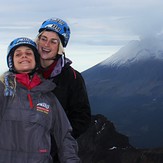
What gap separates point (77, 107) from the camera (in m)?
6.61

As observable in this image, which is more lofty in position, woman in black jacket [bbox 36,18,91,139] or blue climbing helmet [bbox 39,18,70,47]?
blue climbing helmet [bbox 39,18,70,47]

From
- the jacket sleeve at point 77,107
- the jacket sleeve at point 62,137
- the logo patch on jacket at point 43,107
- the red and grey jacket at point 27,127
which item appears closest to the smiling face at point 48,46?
the jacket sleeve at point 77,107

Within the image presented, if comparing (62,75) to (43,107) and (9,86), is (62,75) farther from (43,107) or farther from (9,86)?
(9,86)

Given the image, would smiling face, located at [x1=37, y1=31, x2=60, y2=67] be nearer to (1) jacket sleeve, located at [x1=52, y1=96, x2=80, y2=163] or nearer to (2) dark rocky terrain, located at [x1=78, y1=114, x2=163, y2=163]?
(1) jacket sleeve, located at [x1=52, y1=96, x2=80, y2=163]

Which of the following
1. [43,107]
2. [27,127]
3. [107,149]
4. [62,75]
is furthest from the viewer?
[107,149]

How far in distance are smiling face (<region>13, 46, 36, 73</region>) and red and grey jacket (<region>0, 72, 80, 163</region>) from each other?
0.25 m

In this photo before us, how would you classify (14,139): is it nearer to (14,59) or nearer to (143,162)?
(14,59)

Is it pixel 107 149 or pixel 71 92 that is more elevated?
pixel 71 92

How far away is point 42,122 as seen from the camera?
17.9 ft

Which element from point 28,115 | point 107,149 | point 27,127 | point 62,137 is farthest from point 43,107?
point 107,149

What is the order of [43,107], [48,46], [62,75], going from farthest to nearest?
[62,75] < [48,46] < [43,107]

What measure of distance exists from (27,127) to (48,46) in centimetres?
173

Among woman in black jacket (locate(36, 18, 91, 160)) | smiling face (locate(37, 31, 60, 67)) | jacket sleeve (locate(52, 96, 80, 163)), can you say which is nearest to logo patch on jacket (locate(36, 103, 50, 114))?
jacket sleeve (locate(52, 96, 80, 163))

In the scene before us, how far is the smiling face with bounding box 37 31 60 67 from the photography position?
6516 mm
